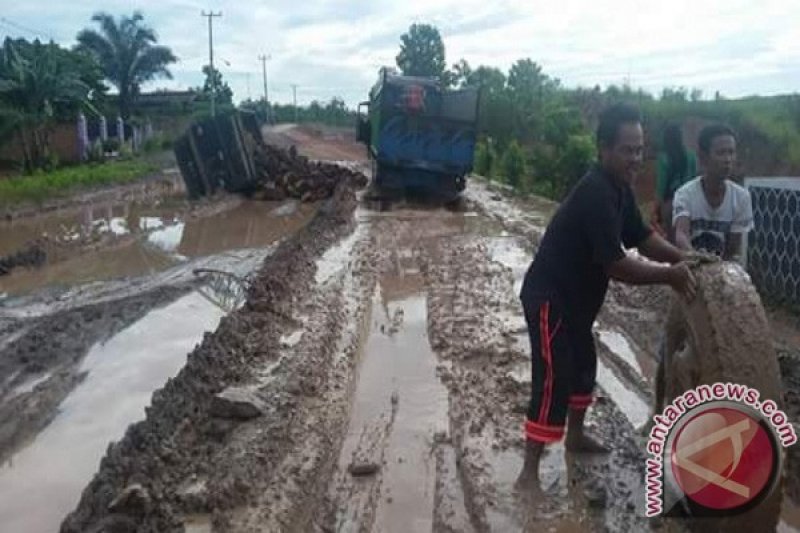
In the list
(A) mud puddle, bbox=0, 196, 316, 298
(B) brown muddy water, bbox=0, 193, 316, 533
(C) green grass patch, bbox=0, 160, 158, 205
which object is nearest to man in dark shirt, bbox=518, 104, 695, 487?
(B) brown muddy water, bbox=0, 193, 316, 533

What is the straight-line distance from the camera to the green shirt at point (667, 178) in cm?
550

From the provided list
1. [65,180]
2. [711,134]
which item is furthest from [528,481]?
[65,180]

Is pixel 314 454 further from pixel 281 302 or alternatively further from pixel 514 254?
pixel 514 254

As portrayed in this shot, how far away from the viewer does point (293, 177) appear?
2183cm

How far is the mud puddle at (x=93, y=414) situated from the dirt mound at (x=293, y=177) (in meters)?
12.4

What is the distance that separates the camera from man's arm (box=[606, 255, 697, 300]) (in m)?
3.28

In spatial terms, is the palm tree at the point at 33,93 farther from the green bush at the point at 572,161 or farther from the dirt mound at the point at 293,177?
the green bush at the point at 572,161

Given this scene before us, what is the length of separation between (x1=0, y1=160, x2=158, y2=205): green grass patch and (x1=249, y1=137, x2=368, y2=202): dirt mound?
5351 millimetres

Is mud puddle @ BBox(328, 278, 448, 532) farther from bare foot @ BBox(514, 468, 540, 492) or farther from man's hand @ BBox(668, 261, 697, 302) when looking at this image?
man's hand @ BBox(668, 261, 697, 302)

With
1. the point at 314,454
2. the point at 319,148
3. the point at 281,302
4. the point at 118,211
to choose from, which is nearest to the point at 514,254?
the point at 281,302

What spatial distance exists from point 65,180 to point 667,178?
68.3ft

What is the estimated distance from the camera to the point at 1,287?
10.9 m

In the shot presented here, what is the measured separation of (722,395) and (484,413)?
2292mm

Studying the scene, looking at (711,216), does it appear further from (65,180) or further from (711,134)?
(65,180)
